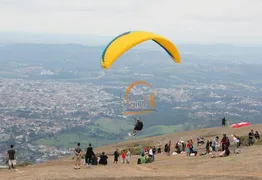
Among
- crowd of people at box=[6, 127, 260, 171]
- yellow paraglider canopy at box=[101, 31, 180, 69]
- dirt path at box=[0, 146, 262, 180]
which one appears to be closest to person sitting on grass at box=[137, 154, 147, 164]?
crowd of people at box=[6, 127, 260, 171]

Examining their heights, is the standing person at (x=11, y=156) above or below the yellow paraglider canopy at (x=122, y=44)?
below

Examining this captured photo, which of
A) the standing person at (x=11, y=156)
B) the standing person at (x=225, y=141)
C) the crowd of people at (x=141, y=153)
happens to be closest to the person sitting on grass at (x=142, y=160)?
the crowd of people at (x=141, y=153)

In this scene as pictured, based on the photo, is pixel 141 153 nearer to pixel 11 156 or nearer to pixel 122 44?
pixel 122 44

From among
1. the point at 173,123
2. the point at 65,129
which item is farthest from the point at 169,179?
the point at 173,123

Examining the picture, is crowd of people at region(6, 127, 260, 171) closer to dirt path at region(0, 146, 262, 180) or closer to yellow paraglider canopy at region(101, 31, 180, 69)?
dirt path at region(0, 146, 262, 180)

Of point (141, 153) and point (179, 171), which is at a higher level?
point (141, 153)

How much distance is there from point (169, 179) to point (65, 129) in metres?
146

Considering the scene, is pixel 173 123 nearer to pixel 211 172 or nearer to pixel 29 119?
pixel 29 119

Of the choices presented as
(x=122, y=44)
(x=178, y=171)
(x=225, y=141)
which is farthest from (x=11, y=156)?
(x=225, y=141)

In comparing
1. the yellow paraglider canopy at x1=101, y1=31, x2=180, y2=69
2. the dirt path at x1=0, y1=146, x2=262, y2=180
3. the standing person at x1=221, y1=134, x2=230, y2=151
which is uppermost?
the yellow paraglider canopy at x1=101, y1=31, x2=180, y2=69

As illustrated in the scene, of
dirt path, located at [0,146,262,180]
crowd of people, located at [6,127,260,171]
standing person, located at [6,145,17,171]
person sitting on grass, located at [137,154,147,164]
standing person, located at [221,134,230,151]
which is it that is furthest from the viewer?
person sitting on grass, located at [137,154,147,164]

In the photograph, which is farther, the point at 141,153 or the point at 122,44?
the point at 141,153

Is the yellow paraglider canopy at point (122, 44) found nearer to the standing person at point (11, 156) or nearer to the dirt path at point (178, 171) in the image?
the dirt path at point (178, 171)

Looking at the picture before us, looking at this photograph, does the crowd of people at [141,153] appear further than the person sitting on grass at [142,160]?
No
